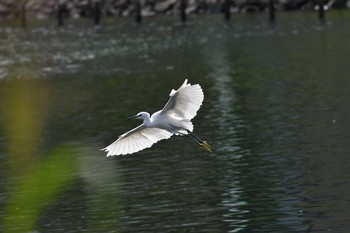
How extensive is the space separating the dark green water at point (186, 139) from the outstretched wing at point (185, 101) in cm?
216

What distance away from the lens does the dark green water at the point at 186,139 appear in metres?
24.0

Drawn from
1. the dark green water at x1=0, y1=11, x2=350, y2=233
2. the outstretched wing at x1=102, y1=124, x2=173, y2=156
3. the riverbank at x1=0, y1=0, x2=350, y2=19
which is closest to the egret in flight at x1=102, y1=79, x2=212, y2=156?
the outstretched wing at x1=102, y1=124, x2=173, y2=156

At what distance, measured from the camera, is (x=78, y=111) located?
1740 inches

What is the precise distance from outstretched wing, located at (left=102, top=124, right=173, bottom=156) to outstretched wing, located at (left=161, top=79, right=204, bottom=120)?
618 mm

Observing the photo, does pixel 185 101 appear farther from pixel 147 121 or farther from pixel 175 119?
pixel 147 121

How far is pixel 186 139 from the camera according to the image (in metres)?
35.3

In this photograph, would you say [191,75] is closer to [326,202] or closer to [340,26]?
[340,26]

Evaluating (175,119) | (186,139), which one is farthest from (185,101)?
(186,139)

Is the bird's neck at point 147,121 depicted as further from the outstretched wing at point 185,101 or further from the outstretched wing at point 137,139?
the outstretched wing at point 185,101

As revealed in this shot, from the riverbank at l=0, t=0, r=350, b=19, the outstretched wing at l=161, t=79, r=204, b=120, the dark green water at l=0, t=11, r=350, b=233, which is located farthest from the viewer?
the riverbank at l=0, t=0, r=350, b=19

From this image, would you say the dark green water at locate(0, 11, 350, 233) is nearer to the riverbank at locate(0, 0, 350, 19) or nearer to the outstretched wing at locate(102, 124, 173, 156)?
the outstretched wing at locate(102, 124, 173, 156)

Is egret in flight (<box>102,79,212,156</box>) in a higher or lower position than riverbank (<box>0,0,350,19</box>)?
higher

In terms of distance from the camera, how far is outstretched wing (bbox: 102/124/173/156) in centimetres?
2325

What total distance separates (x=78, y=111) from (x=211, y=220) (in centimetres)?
2132
